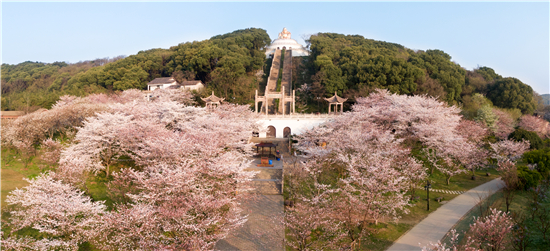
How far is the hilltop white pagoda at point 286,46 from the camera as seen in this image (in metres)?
65.9

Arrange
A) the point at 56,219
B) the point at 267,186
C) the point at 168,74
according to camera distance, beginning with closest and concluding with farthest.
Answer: the point at 56,219 < the point at 267,186 < the point at 168,74

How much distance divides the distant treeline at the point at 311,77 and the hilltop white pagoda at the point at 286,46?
689cm

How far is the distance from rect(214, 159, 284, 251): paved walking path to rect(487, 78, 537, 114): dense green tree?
4239cm

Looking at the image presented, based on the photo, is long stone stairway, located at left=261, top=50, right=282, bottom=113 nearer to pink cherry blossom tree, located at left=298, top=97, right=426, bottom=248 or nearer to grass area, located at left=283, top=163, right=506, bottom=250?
pink cherry blossom tree, located at left=298, top=97, right=426, bottom=248

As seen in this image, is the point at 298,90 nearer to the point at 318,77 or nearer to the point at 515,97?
the point at 318,77

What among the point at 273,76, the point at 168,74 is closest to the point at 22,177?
the point at 168,74

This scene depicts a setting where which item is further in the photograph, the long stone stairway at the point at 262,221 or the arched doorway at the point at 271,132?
the arched doorway at the point at 271,132

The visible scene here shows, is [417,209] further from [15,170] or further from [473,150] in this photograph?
[15,170]

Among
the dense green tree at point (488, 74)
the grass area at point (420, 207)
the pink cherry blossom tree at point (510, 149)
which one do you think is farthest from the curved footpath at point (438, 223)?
the dense green tree at point (488, 74)

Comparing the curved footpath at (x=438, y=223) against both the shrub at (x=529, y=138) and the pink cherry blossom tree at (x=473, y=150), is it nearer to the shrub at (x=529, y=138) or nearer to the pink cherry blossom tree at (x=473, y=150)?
the pink cherry blossom tree at (x=473, y=150)

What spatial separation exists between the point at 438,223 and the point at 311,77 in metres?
33.1

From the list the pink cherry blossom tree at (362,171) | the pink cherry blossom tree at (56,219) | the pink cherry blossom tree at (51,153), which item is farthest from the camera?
the pink cherry blossom tree at (51,153)

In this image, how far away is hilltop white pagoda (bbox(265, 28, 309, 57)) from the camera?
6594cm

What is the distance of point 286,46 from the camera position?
67.9 metres
